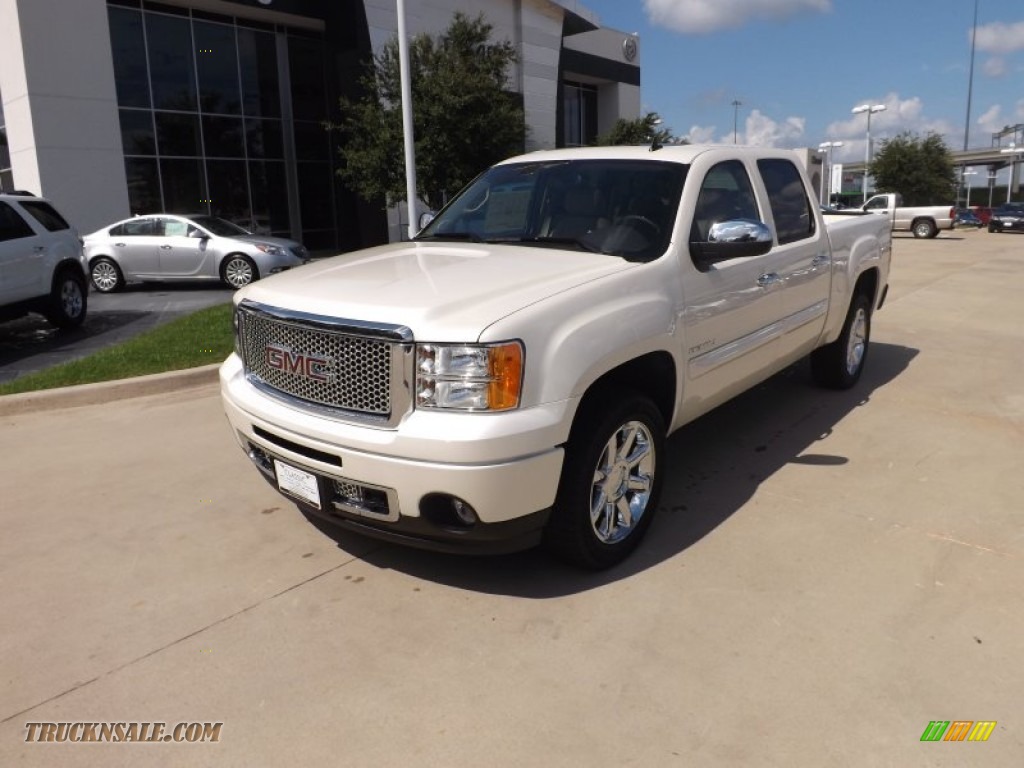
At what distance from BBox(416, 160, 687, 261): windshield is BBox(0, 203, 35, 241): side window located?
6830 mm

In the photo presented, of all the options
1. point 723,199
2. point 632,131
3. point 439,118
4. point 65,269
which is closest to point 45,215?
point 65,269

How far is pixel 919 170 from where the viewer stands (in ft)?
139

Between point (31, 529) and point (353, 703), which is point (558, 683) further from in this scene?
point (31, 529)

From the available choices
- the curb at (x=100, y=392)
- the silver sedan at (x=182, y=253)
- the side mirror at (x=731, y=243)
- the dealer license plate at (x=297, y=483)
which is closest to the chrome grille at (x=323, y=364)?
the dealer license plate at (x=297, y=483)

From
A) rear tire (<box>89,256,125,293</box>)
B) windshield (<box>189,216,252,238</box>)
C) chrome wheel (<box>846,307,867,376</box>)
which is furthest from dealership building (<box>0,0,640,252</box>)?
chrome wheel (<box>846,307,867,376</box>)

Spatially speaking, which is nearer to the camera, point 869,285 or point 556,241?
point 556,241

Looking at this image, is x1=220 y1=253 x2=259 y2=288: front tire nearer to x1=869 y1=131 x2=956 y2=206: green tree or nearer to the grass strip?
the grass strip

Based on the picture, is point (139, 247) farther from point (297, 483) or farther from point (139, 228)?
point (297, 483)

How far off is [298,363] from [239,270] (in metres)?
12.3

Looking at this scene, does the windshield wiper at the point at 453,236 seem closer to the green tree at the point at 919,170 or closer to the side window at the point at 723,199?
the side window at the point at 723,199

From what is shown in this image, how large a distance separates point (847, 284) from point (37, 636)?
552 centimetres

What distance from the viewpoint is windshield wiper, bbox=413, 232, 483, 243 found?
4.53 m

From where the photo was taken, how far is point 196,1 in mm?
21391

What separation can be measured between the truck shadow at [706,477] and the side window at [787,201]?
131 cm
